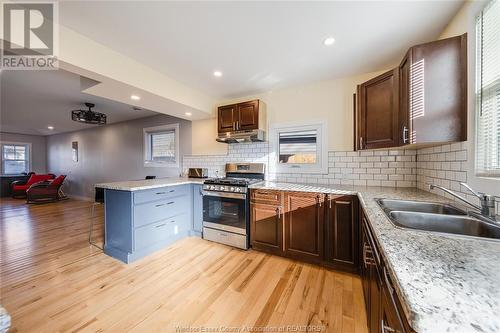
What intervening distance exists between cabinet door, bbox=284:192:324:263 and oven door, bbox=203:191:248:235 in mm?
622

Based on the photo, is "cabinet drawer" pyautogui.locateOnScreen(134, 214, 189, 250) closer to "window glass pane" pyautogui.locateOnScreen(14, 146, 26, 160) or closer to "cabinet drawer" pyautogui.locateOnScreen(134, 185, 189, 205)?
"cabinet drawer" pyautogui.locateOnScreen(134, 185, 189, 205)

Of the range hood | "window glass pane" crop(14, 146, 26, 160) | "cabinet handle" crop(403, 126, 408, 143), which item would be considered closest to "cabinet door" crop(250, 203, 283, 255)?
the range hood

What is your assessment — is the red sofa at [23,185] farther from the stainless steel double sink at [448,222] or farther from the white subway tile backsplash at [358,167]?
the stainless steel double sink at [448,222]

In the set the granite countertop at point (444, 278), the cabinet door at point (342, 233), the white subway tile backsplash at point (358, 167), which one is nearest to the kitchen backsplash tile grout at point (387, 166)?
the white subway tile backsplash at point (358, 167)

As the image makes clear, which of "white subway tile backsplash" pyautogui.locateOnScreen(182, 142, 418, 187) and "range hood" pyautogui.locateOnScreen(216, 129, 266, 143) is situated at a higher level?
"range hood" pyautogui.locateOnScreen(216, 129, 266, 143)

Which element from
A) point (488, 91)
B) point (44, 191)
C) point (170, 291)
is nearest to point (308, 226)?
point (170, 291)

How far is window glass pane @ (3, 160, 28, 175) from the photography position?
23.3 feet

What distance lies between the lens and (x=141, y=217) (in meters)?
2.45

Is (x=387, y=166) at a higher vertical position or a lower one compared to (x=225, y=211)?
higher

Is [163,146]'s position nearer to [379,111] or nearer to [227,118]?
[227,118]

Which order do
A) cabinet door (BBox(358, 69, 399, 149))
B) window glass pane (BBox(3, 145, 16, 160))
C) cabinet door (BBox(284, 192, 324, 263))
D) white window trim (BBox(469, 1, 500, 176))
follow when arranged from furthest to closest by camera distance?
window glass pane (BBox(3, 145, 16, 160))
cabinet door (BBox(284, 192, 324, 263))
cabinet door (BBox(358, 69, 399, 149))
white window trim (BBox(469, 1, 500, 176))

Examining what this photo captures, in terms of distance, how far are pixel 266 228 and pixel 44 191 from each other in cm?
733

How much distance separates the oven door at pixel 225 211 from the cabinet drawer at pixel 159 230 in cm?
37

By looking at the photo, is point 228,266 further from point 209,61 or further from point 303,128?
point 209,61
